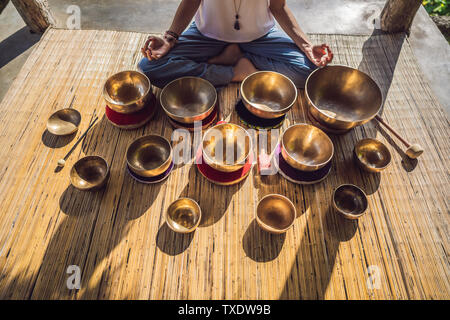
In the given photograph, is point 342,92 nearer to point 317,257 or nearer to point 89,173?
point 317,257

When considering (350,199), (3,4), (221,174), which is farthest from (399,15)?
(3,4)

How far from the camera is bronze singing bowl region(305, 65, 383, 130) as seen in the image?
1.96 metres

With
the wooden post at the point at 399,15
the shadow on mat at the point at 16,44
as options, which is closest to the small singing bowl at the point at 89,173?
the shadow on mat at the point at 16,44

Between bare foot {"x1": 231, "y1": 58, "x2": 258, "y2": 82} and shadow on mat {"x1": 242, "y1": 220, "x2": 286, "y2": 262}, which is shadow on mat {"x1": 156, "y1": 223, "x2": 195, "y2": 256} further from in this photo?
bare foot {"x1": 231, "y1": 58, "x2": 258, "y2": 82}

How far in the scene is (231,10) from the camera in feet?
6.81

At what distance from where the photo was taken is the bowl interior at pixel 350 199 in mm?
1691

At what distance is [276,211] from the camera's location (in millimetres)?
1672

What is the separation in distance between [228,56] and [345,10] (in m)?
2.08

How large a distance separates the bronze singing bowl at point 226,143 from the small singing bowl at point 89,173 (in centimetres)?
66

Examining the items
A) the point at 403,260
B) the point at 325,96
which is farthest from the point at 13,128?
the point at 403,260

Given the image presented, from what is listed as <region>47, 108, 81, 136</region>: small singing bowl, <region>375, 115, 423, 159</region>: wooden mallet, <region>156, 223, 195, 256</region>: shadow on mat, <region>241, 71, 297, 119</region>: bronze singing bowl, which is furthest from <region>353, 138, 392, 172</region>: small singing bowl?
<region>47, 108, 81, 136</region>: small singing bowl

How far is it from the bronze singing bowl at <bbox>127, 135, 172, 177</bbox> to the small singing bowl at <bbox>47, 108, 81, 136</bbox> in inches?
20.7

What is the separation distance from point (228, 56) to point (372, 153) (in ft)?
4.38

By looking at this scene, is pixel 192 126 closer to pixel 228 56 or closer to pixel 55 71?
pixel 228 56
